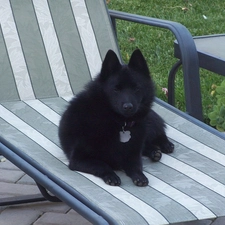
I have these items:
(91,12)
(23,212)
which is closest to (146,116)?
(23,212)

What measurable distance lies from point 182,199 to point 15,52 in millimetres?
1662

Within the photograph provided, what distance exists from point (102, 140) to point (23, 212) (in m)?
0.87

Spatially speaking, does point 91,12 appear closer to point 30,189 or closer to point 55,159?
point 30,189

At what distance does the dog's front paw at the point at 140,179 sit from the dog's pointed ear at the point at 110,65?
1.46 feet

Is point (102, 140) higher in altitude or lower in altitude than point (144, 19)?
lower

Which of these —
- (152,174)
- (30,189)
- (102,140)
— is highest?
(102,140)

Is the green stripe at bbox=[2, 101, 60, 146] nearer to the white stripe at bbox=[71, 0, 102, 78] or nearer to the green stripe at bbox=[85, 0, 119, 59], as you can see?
the white stripe at bbox=[71, 0, 102, 78]

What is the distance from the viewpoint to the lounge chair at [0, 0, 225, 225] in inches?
99.8

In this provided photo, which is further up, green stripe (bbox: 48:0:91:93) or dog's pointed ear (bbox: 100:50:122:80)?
dog's pointed ear (bbox: 100:50:122:80)

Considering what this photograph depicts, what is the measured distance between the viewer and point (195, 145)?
3176 millimetres

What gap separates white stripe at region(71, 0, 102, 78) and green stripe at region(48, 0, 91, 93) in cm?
2

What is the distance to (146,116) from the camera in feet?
9.89

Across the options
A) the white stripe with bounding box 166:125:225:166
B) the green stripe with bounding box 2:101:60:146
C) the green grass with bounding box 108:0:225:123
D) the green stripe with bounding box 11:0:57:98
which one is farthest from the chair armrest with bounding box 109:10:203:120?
the green grass with bounding box 108:0:225:123

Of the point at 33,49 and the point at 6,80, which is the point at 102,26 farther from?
the point at 6,80
